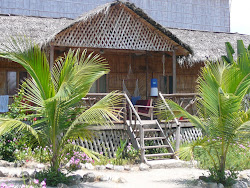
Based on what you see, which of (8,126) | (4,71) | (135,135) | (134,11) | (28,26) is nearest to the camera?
(8,126)

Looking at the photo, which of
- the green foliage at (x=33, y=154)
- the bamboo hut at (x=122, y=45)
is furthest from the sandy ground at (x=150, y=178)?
the bamboo hut at (x=122, y=45)

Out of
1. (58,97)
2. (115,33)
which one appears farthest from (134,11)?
(58,97)

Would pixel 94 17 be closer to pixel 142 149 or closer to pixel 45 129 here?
pixel 142 149

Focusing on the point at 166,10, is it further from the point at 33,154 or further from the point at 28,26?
the point at 33,154

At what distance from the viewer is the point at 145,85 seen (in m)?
15.5

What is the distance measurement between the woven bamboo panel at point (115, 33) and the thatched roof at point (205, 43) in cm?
113

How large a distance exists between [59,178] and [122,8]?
21.6 feet

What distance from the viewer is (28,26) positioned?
45.1 ft

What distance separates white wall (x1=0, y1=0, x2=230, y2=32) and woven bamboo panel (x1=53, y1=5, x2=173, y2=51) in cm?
791

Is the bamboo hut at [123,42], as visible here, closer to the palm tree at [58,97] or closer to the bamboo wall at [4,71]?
the bamboo wall at [4,71]

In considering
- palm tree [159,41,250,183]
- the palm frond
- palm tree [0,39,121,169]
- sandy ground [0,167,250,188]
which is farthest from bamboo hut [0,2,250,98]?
palm tree [159,41,250,183]

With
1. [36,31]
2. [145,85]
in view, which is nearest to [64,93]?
A: [36,31]

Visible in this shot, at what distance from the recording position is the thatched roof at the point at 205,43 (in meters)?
13.6

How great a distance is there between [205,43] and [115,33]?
495 centimetres
